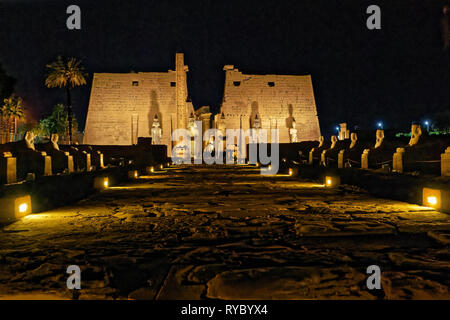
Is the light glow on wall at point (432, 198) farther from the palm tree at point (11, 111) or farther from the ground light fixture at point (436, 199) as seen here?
the palm tree at point (11, 111)

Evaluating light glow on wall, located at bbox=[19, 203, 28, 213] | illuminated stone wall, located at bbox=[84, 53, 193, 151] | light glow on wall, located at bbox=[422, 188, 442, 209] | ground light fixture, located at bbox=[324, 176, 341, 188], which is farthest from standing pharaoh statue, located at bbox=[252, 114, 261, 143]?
light glow on wall, located at bbox=[19, 203, 28, 213]

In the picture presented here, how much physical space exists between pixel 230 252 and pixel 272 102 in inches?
1515

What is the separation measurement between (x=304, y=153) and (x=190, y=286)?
22.8 meters

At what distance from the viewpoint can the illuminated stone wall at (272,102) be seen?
40.6 m

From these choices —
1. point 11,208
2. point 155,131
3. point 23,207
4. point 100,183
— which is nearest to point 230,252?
point 11,208

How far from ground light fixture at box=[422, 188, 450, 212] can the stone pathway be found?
15cm

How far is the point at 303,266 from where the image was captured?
3264 mm

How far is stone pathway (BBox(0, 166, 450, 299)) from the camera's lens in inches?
109

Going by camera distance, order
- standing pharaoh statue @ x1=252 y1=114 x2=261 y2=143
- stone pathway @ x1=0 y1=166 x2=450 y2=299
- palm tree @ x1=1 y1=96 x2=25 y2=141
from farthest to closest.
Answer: palm tree @ x1=1 y1=96 x2=25 y2=141 → standing pharaoh statue @ x1=252 y1=114 x2=261 y2=143 → stone pathway @ x1=0 y1=166 x2=450 y2=299

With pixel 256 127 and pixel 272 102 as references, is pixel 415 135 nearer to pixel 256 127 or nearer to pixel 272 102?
pixel 256 127

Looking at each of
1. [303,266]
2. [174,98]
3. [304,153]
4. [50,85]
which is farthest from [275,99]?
A: [303,266]

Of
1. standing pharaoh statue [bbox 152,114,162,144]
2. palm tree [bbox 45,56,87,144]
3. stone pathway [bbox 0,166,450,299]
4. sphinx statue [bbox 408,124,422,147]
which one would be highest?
palm tree [bbox 45,56,87,144]

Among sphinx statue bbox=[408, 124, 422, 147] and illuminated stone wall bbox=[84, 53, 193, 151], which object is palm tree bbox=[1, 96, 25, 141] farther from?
sphinx statue bbox=[408, 124, 422, 147]

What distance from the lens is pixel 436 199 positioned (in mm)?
6078
